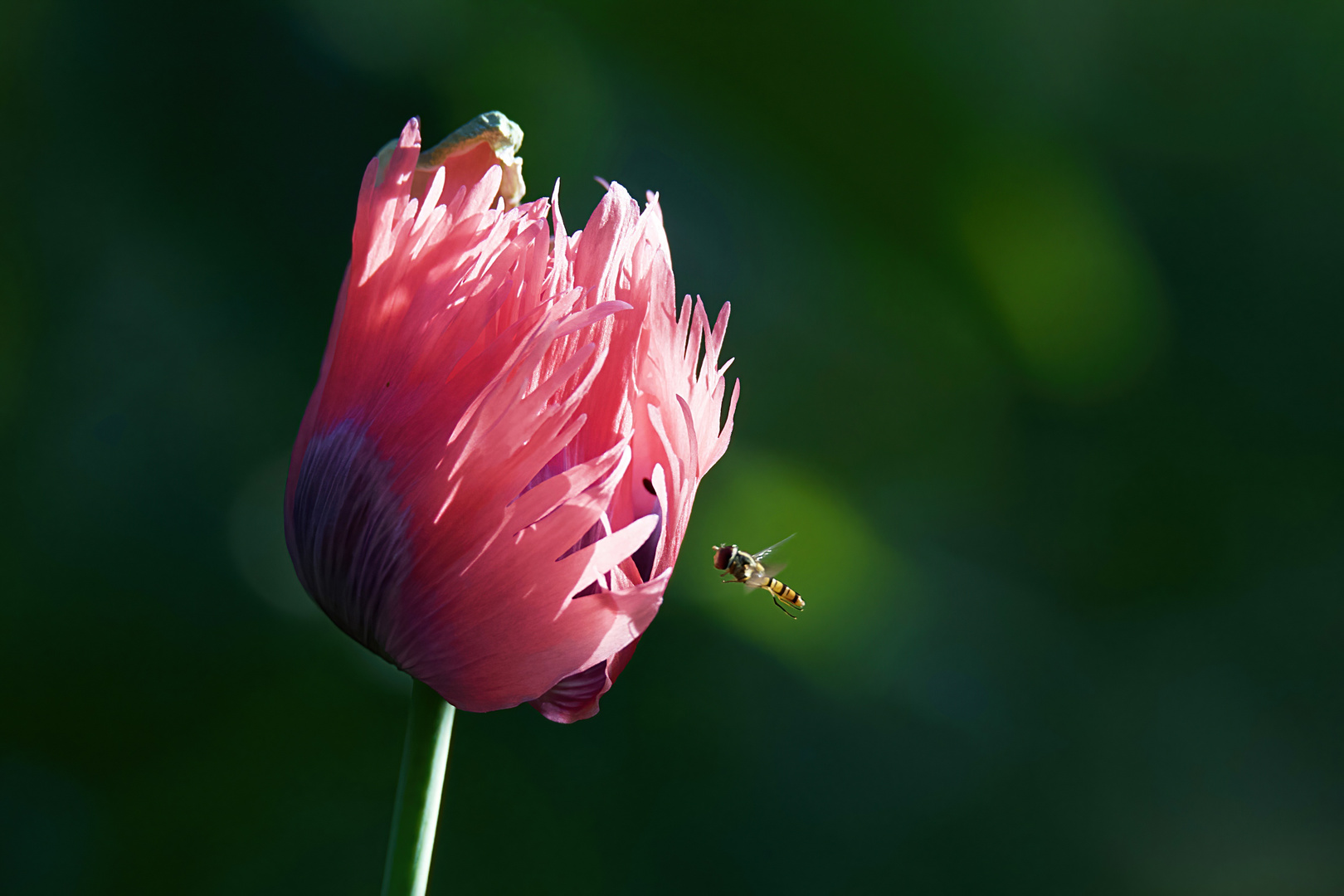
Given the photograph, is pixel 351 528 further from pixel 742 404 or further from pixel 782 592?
pixel 742 404

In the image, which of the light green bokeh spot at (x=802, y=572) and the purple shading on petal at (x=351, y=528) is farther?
the light green bokeh spot at (x=802, y=572)

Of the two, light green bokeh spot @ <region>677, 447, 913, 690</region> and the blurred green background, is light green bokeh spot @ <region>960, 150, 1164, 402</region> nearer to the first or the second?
the blurred green background

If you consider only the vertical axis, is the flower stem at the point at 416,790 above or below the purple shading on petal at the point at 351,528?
below

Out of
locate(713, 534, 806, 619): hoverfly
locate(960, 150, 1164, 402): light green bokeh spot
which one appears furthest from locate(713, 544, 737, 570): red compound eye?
locate(960, 150, 1164, 402): light green bokeh spot

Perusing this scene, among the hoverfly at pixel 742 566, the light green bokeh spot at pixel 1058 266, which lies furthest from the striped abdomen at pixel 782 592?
the light green bokeh spot at pixel 1058 266

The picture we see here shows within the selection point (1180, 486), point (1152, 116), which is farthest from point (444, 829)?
point (1152, 116)

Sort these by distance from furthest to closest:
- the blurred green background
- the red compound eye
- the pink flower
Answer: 1. the blurred green background
2. the red compound eye
3. the pink flower

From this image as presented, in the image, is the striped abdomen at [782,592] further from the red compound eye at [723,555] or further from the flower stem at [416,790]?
the flower stem at [416,790]
